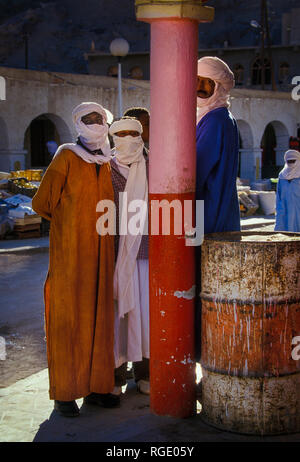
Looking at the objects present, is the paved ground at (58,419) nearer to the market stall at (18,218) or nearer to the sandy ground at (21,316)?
the sandy ground at (21,316)

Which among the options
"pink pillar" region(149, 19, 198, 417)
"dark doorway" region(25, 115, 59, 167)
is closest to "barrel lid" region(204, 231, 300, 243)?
"pink pillar" region(149, 19, 198, 417)

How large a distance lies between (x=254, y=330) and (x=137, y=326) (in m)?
1.04

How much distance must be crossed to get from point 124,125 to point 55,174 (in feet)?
1.83

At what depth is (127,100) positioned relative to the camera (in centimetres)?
1936

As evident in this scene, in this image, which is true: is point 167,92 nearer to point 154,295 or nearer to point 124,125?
point 124,125

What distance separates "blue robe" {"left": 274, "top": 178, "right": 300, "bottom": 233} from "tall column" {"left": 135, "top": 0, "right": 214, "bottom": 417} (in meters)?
4.95

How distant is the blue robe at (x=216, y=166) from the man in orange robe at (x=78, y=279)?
587 millimetres

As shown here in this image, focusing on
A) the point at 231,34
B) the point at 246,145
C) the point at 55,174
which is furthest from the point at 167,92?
the point at 231,34

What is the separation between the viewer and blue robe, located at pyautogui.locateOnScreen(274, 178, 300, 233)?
8234 mm

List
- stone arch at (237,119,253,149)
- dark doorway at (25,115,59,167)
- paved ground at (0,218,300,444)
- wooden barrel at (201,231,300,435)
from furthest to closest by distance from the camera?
stone arch at (237,119,253,149)
dark doorway at (25,115,59,167)
paved ground at (0,218,300,444)
wooden barrel at (201,231,300,435)

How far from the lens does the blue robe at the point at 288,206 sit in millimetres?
8234

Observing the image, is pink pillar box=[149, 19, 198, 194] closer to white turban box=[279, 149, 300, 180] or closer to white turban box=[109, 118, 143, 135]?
white turban box=[109, 118, 143, 135]

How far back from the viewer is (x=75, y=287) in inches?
149

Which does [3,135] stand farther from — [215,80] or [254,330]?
[254,330]
